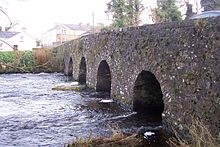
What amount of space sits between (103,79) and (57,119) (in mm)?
7183

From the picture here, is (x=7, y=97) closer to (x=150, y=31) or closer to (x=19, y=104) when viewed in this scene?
(x=19, y=104)

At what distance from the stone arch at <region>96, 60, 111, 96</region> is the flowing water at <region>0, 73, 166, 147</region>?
1.49 metres

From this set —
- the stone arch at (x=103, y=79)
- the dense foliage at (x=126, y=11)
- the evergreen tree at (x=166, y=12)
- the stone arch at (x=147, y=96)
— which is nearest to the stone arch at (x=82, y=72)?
the stone arch at (x=103, y=79)

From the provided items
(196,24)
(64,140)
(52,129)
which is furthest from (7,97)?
(196,24)

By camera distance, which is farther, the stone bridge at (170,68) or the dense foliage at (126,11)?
the dense foliage at (126,11)

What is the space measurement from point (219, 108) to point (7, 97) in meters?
12.4

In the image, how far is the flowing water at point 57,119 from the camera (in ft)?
32.6

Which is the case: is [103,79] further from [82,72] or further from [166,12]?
[166,12]

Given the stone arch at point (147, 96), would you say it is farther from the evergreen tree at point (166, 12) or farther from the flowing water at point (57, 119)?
the evergreen tree at point (166, 12)

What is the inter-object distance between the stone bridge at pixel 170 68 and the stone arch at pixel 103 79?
1.81m

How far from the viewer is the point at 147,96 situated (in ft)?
43.8

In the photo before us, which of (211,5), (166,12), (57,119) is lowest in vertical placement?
(57,119)

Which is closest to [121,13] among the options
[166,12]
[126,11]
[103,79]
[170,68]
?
[126,11]

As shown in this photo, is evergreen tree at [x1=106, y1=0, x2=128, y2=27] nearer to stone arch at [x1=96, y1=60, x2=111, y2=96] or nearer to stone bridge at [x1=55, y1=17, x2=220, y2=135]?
stone arch at [x1=96, y1=60, x2=111, y2=96]
